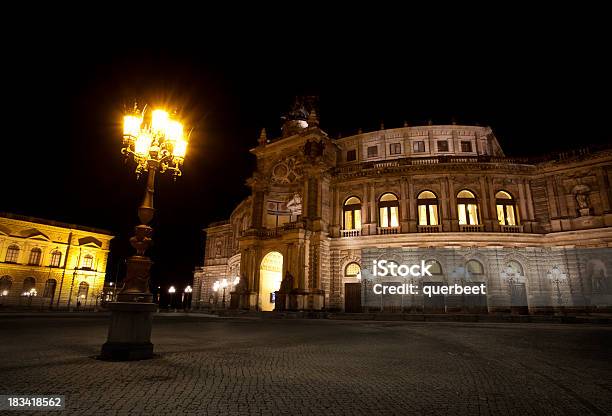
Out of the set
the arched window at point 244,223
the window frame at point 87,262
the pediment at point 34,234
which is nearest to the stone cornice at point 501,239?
the arched window at point 244,223

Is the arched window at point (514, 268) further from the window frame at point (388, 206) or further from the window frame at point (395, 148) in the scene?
the window frame at point (395, 148)

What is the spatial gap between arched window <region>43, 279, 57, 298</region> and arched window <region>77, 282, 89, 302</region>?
3.71m

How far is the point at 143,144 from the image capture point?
894 cm

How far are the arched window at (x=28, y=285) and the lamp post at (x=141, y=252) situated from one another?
57188mm

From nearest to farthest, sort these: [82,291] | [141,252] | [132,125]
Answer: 1. [141,252]
2. [132,125]
3. [82,291]

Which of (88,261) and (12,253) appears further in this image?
(88,261)

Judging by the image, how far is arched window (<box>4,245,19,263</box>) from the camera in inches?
1998

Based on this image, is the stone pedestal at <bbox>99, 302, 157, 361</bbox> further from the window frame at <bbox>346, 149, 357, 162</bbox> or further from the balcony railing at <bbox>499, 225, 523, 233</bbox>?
the window frame at <bbox>346, 149, 357, 162</bbox>

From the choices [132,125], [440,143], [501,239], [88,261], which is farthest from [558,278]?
[88,261]

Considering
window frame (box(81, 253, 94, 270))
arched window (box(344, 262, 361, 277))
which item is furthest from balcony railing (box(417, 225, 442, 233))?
window frame (box(81, 253, 94, 270))

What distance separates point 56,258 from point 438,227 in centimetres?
5775

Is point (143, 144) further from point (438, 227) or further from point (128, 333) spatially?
point (438, 227)

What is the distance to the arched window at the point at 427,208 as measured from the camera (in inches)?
1245

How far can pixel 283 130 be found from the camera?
40844 millimetres
